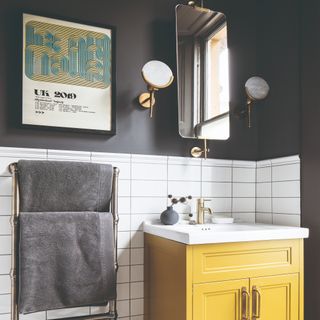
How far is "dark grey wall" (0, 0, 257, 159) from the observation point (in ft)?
6.05

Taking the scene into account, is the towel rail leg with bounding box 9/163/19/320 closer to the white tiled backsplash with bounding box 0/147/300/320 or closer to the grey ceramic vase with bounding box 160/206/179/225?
the white tiled backsplash with bounding box 0/147/300/320

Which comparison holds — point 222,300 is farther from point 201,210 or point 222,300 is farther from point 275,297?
point 201,210

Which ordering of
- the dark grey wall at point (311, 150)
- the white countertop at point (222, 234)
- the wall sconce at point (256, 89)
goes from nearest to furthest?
the white countertop at point (222, 234)
the dark grey wall at point (311, 150)
the wall sconce at point (256, 89)

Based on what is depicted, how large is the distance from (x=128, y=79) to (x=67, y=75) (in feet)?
1.10

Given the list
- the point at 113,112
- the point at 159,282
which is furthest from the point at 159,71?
the point at 159,282

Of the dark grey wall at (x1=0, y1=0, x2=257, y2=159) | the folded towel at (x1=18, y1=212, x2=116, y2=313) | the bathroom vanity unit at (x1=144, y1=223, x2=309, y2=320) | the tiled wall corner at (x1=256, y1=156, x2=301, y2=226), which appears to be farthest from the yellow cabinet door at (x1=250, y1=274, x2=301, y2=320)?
the dark grey wall at (x1=0, y1=0, x2=257, y2=159)

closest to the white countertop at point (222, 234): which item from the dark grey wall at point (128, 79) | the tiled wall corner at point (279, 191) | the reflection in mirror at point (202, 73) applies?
the tiled wall corner at point (279, 191)

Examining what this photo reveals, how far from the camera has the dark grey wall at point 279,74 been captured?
2.11m

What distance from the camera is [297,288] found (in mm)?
1817

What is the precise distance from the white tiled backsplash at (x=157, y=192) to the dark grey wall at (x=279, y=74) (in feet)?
0.39

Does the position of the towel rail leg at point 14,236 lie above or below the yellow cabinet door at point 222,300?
above

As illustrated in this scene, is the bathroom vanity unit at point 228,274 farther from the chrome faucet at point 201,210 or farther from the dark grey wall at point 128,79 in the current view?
the dark grey wall at point 128,79

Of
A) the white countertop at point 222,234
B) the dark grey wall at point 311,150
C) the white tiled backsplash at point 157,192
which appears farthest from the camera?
the dark grey wall at point 311,150

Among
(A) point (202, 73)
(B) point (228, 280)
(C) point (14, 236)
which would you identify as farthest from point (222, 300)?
(A) point (202, 73)
